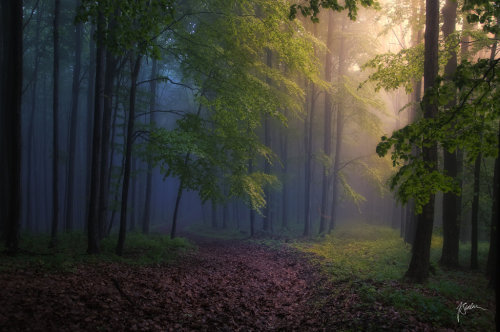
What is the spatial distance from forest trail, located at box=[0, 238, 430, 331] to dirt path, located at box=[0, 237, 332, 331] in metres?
0.02

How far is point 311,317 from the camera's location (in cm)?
676

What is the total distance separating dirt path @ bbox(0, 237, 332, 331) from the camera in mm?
5250

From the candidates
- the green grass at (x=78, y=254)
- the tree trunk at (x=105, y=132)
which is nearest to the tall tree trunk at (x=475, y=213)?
the green grass at (x=78, y=254)

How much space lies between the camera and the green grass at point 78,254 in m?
8.02

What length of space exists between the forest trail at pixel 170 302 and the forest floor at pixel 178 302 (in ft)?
0.05

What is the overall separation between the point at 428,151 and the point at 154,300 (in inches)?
320

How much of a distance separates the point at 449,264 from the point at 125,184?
12919 mm

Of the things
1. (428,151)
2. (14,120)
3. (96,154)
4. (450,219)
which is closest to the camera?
(428,151)

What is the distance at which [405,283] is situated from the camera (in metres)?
8.23

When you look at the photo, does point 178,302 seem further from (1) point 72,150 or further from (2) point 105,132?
(1) point 72,150

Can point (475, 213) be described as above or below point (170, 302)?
above
